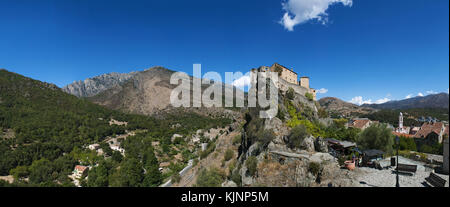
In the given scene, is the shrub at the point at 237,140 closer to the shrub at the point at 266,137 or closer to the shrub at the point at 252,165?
the shrub at the point at 266,137

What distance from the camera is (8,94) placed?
88.8 meters

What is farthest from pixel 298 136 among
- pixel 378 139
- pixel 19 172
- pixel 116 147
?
pixel 116 147

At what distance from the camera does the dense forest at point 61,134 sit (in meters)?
44.9

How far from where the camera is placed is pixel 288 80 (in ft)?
105

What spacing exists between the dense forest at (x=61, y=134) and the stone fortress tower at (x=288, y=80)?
95.4ft

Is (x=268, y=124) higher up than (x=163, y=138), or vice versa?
(x=268, y=124)

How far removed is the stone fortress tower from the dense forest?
29.1 meters

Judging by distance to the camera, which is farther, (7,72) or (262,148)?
(7,72)

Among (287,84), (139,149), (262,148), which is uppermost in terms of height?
(287,84)

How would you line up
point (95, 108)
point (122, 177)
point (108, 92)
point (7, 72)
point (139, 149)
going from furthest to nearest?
point (108, 92), point (95, 108), point (7, 72), point (139, 149), point (122, 177)

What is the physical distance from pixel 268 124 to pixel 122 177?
102ft

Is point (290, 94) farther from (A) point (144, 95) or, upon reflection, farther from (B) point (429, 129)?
(A) point (144, 95)
